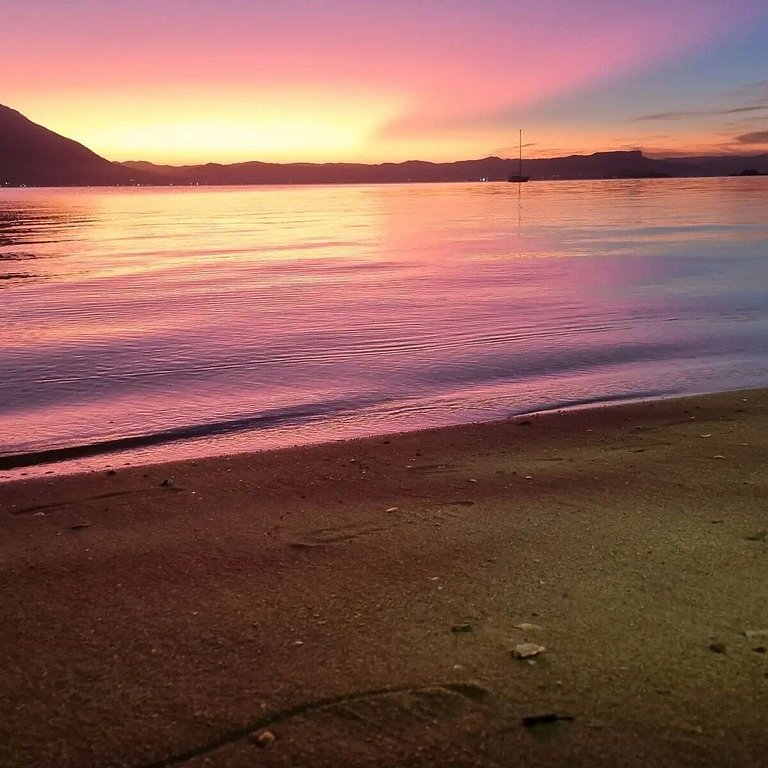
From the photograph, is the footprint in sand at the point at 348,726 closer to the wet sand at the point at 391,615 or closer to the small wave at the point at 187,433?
the wet sand at the point at 391,615

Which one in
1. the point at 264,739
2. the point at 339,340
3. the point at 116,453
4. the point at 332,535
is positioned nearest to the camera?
the point at 264,739

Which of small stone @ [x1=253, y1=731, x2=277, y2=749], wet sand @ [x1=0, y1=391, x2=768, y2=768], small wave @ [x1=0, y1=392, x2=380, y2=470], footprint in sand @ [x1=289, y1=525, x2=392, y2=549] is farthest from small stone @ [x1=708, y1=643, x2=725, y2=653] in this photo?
small wave @ [x1=0, y1=392, x2=380, y2=470]

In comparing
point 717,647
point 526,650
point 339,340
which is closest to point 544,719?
point 526,650

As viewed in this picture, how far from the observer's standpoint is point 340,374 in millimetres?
11125

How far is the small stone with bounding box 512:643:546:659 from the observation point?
134 inches

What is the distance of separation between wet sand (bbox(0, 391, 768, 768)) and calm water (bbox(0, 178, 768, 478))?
2.30 m

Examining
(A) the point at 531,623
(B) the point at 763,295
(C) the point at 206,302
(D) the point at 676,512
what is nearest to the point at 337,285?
(C) the point at 206,302

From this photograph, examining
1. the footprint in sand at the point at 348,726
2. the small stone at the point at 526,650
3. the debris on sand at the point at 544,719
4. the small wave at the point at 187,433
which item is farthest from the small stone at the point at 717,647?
the small wave at the point at 187,433

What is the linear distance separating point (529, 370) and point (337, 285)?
10.8 meters

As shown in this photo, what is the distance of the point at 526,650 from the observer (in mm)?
3436

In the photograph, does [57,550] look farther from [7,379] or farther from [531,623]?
[7,379]

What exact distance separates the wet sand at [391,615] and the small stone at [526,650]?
0.04 metres

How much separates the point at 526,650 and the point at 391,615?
0.70m

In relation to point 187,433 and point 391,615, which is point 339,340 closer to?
point 187,433
